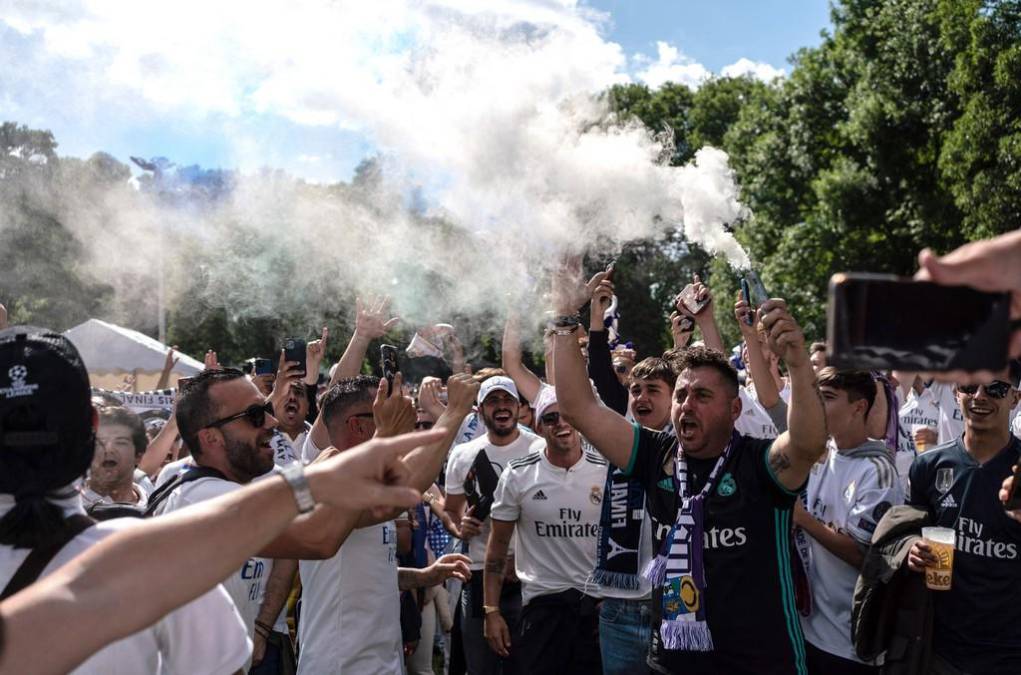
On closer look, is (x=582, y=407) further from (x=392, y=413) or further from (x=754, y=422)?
(x=754, y=422)

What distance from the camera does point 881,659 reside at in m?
5.49

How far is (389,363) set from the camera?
4.41 m

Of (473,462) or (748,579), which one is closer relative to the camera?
(748,579)

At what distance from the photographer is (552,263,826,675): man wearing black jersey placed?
4.13m

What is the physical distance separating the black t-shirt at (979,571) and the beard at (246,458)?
3.41 meters

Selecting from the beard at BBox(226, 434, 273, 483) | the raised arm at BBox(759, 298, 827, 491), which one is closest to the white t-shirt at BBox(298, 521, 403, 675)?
the beard at BBox(226, 434, 273, 483)

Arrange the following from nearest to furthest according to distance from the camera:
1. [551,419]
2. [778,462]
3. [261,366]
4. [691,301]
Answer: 1. [778,462]
2. [691,301]
3. [551,419]
4. [261,366]

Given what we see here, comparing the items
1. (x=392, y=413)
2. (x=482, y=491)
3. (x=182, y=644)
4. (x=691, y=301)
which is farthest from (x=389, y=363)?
(x=482, y=491)

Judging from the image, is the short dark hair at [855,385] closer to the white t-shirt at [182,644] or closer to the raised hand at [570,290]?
the raised hand at [570,290]

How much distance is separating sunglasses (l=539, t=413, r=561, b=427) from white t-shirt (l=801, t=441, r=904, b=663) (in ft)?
5.66

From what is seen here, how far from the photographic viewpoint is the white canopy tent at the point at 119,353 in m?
13.5

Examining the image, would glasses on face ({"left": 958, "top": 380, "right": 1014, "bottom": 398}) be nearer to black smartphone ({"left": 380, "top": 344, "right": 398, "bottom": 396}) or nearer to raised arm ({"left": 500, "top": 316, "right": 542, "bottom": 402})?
black smartphone ({"left": 380, "top": 344, "right": 398, "bottom": 396})

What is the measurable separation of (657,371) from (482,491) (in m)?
2.14

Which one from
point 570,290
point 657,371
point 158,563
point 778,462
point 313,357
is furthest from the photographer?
point 313,357
